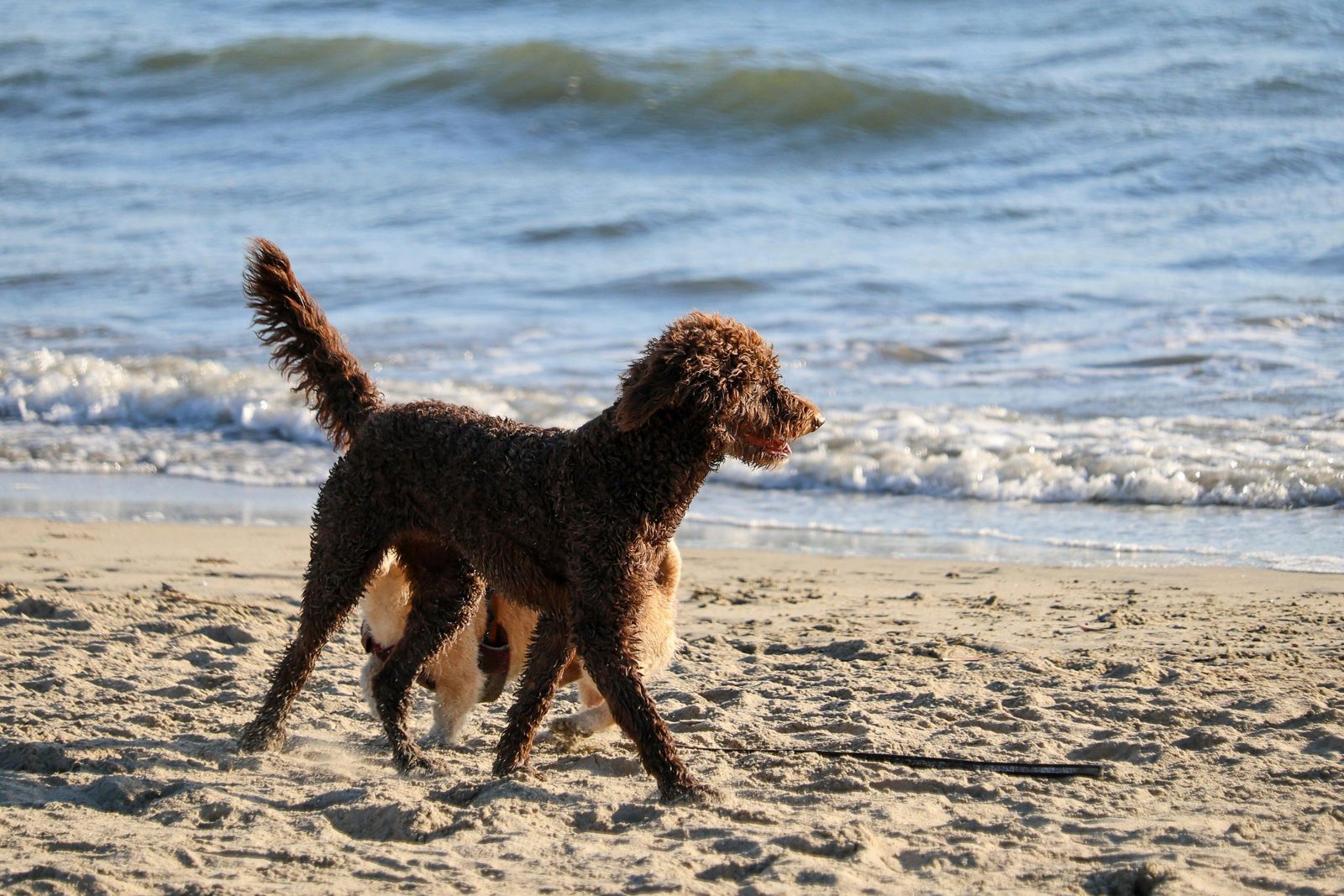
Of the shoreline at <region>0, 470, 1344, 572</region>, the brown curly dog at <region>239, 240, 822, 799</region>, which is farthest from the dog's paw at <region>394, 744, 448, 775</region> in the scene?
the shoreline at <region>0, 470, 1344, 572</region>

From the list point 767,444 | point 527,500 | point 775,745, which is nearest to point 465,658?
point 527,500

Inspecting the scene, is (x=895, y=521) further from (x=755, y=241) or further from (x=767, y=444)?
(x=755, y=241)

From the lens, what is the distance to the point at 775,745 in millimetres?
4629

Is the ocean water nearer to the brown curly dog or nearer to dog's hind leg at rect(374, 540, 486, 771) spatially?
dog's hind leg at rect(374, 540, 486, 771)

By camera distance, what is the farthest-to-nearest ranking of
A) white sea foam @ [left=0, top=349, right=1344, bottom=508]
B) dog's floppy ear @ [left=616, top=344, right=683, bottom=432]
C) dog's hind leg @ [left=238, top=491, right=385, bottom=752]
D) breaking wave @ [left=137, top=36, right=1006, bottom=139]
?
breaking wave @ [left=137, top=36, right=1006, bottom=139] < white sea foam @ [left=0, top=349, right=1344, bottom=508] < dog's hind leg @ [left=238, top=491, right=385, bottom=752] < dog's floppy ear @ [left=616, top=344, right=683, bottom=432]

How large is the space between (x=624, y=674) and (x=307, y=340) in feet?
5.38

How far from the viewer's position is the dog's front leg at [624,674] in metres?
3.97

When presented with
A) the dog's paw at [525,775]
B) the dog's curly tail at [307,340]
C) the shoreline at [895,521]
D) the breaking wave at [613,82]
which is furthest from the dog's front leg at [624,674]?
the breaking wave at [613,82]

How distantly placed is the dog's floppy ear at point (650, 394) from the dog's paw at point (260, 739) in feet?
A: 5.81

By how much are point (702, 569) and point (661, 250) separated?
9.03 meters

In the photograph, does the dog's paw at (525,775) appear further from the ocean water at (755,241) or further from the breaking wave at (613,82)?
the breaking wave at (613,82)

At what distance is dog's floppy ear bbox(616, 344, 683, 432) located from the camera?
381 cm

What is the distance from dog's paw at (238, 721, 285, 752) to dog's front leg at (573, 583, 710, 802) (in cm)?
130

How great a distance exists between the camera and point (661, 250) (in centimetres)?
1573
